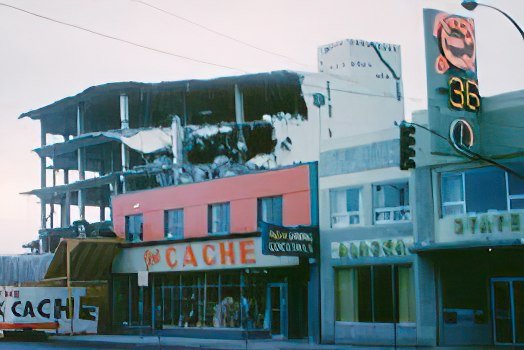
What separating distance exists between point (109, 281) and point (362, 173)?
17431mm

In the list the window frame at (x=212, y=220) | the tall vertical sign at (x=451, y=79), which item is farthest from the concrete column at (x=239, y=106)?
the tall vertical sign at (x=451, y=79)

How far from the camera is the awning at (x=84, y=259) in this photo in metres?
40.2

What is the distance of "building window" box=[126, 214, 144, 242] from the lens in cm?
4272

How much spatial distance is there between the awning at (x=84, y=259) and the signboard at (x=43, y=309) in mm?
787

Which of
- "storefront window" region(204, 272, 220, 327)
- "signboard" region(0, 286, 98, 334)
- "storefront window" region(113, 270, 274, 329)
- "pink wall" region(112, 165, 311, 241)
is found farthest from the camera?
"signboard" region(0, 286, 98, 334)

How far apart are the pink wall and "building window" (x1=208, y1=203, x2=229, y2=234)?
26cm

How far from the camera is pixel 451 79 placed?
26.7 metres

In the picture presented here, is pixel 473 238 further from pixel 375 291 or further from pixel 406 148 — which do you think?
pixel 406 148

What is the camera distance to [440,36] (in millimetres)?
26781

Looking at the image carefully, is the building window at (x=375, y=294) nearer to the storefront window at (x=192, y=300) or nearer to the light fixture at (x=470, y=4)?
the storefront window at (x=192, y=300)

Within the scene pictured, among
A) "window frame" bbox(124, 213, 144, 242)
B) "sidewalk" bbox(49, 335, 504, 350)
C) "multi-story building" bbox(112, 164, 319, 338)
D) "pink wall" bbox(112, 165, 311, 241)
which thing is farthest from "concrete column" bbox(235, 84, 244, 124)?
"sidewalk" bbox(49, 335, 504, 350)

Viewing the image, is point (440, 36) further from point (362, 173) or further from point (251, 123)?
point (251, 123)

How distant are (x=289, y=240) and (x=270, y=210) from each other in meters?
4.33

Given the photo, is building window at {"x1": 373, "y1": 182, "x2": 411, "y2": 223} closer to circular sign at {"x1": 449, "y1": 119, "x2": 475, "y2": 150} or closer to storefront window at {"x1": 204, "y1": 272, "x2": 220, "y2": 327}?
circular sign at {"x1": 449, "y1": 119, "x2": 475, "y2": 150}
